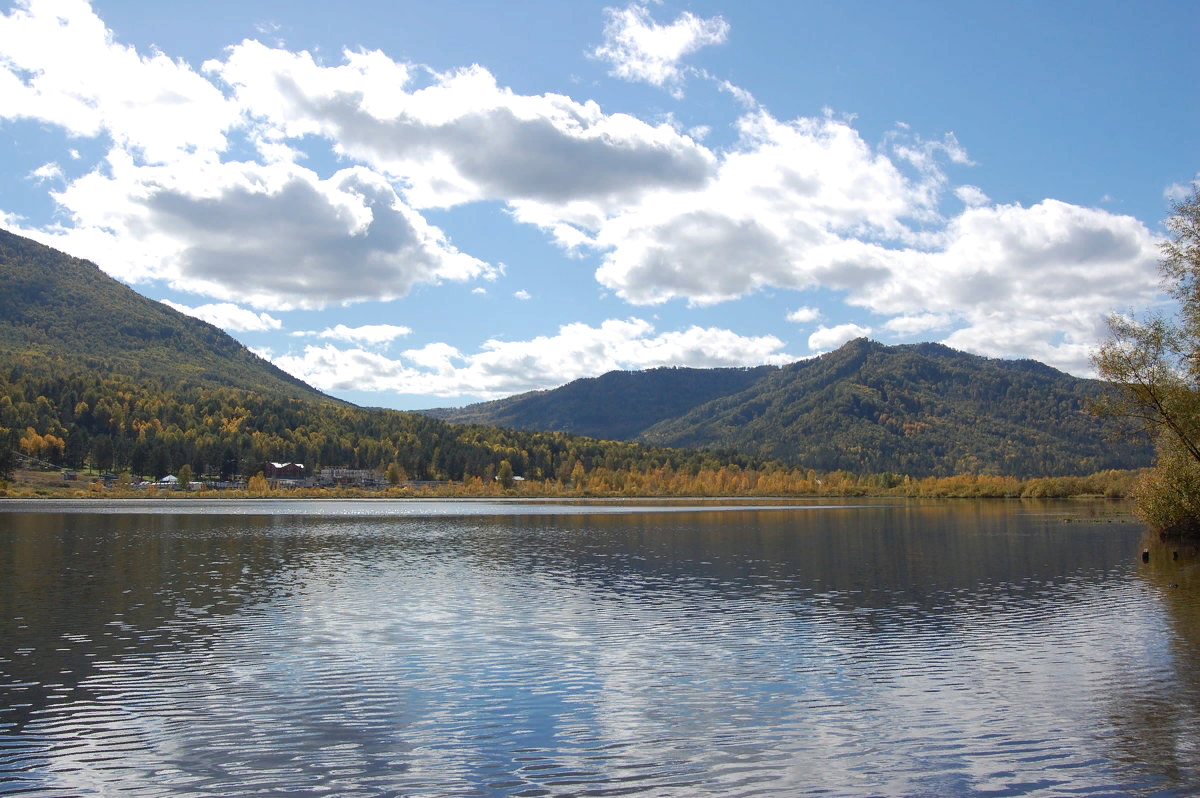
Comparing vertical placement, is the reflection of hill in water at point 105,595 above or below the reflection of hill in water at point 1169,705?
above

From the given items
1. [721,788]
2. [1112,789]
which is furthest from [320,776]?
[1112,789]

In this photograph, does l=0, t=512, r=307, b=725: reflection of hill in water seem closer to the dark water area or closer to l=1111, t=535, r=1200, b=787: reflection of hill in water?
the dark water area

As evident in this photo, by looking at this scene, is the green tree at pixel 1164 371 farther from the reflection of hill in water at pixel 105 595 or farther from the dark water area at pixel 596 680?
the reflection of hill in water at pixel 105 595

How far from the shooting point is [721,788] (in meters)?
14.8

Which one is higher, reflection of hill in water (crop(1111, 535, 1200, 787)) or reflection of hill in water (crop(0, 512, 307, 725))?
reflection of hill in water (crop(0, 512, 307, 725))

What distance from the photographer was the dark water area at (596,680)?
15742 mm

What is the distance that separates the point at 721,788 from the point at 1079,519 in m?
99.0

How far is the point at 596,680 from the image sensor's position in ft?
74.9

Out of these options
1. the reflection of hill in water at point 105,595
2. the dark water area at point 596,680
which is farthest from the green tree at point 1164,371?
the reflection of hill in water at point 105,595

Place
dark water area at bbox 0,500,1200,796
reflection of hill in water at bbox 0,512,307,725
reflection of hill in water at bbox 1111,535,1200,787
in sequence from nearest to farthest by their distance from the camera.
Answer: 1. dark water area at bbox 0,500,1200,796
2. reflection of hill in water at bbox 1111,535,1200,787
3. reflection of hill in water at bbox 0,512,307,725

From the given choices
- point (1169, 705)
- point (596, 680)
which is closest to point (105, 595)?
point (596, 680)

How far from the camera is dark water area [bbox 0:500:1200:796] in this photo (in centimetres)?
1574

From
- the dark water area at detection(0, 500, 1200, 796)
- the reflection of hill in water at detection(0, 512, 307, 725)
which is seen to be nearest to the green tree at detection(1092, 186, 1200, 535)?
the dark water area at detection(0, 500, 1200, 796)

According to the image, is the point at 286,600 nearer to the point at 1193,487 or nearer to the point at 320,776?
the point at 320,776
